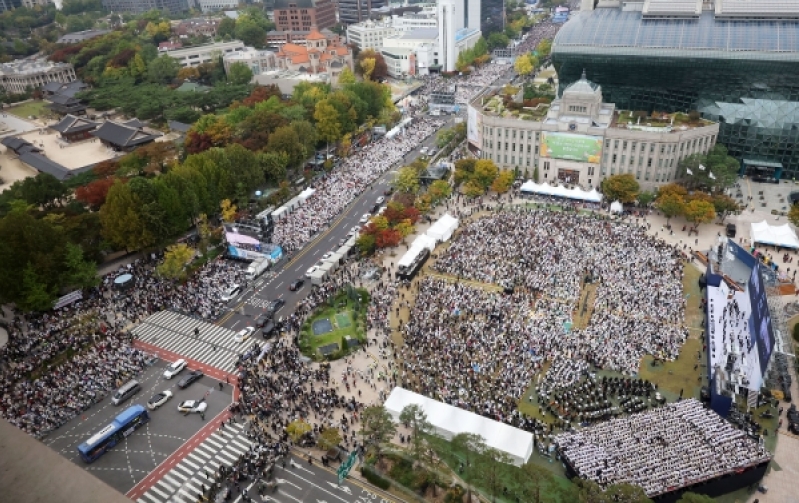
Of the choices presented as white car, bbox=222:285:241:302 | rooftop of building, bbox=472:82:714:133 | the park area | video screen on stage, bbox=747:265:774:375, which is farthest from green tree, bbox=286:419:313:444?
rooftop of building, bbox=472:82:714:133

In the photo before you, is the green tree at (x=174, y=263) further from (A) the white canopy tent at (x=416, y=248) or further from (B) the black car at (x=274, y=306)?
(A) the white canopy tent at (x=416, y=248)

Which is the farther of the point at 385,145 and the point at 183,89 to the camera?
the point at 183,89

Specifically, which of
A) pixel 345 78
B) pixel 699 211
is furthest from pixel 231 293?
pixel 345 78

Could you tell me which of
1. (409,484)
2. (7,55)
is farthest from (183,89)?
(409,484)

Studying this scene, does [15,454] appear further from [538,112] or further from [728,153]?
[728,153]

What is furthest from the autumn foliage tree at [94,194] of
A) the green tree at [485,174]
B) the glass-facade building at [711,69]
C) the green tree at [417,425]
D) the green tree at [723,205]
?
the green tree at [723,205]

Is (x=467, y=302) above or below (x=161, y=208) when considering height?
below

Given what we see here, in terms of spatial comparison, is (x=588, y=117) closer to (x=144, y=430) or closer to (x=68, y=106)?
(x=144, y=430)
